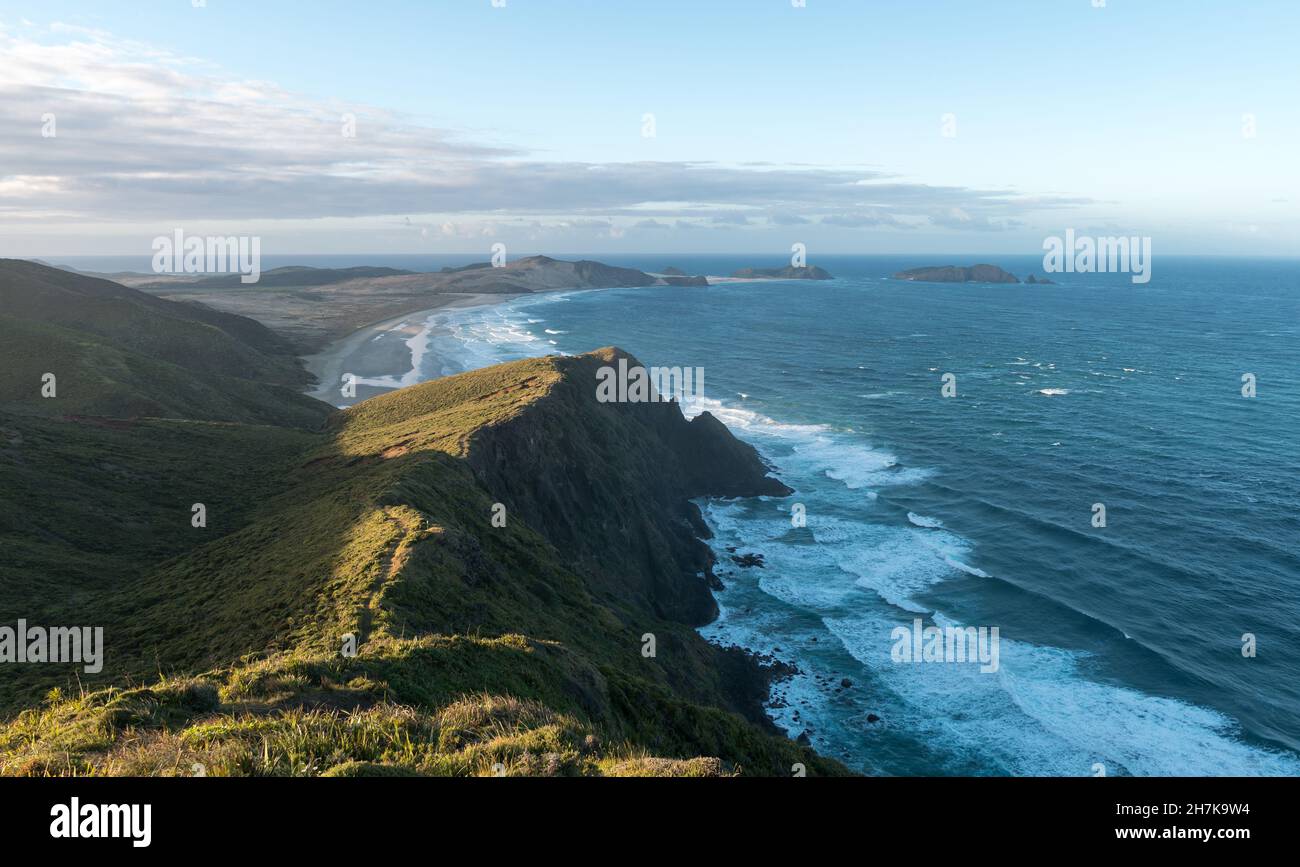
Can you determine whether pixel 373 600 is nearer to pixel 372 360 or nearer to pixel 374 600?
pixel 374 600

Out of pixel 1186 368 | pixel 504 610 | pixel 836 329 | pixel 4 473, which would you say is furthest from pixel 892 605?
pixel 836 329

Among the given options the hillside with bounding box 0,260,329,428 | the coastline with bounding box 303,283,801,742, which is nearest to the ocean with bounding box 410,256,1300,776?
the coastline with bounding box 303,283,801,742

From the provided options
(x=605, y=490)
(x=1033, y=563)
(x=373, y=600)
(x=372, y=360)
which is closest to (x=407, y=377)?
(x=372, y=360)

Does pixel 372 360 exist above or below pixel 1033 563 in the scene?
above

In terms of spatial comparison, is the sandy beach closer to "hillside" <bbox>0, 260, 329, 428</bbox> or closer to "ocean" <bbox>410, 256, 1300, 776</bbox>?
"hillside" <bbox>0, 260, 329, 428</bbox>

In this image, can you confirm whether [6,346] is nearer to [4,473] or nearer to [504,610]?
[4,473]

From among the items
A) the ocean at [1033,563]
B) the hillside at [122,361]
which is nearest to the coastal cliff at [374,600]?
the hillside at [122,361]

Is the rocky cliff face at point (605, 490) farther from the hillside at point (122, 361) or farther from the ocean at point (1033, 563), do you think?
the hillside at point (122, 361)
